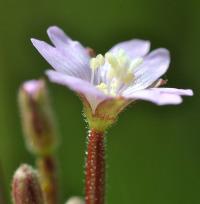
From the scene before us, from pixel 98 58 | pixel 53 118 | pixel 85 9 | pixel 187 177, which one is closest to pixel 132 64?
pixel 98 58

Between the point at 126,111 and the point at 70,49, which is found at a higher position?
the point at 70,49

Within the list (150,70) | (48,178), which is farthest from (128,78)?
(48,178)

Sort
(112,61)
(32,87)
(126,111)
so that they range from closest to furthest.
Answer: (112,61) → (32,87) → (126,111)

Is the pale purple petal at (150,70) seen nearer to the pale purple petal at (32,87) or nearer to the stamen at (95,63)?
the stamen at (95,63)

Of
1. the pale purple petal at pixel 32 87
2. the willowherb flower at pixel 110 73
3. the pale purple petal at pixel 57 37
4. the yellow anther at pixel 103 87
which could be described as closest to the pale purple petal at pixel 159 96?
the willowherb flower at pixel 110 73

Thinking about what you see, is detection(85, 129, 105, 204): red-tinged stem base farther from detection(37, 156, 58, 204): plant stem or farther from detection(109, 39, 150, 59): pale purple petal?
detection(109, 39, 150, 59): pale purple petal

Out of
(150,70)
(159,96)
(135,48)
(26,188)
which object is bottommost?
(26,188)

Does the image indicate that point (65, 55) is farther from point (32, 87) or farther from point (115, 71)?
point (32, 87)

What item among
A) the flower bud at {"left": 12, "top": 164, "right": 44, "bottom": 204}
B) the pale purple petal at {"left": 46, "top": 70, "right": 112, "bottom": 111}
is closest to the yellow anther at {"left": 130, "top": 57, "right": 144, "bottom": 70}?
the pale purple petal at {"left": 46, "top": 70, "right": 112, "bottom": 111}
